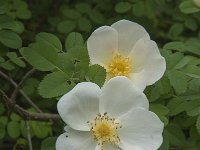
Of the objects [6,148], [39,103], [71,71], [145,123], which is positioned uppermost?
[71,71]

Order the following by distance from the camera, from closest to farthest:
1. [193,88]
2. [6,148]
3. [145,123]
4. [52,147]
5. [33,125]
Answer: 1. [145,123]
2. [52,147]
3. [193,88]
4. [33,125]
5. [6,148]

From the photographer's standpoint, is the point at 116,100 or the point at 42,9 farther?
the point at 42,9

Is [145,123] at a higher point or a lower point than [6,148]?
higher

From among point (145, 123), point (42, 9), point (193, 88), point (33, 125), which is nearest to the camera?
point (145, 123)

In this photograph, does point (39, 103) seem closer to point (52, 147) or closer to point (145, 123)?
point (52, 147)

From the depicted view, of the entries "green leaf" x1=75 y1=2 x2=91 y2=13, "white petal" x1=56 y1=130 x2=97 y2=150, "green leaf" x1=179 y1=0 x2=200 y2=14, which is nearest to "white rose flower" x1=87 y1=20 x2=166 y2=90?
"white petal" x1=56 y1=130 x2=97 y2=150

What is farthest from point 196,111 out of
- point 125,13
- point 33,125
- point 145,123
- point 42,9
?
point 42,9
